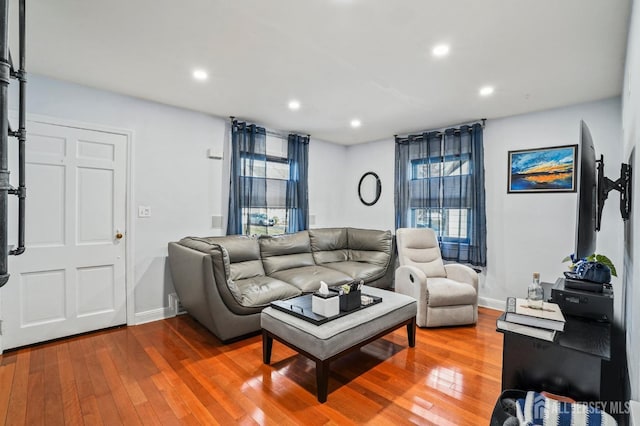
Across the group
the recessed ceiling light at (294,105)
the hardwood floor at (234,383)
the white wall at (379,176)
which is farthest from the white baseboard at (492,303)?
the recessed ceiling light at (294,105)

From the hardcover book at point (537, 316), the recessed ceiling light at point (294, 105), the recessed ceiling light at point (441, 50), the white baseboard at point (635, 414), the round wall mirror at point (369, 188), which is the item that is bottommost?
the white baseboard at point (635, 414)

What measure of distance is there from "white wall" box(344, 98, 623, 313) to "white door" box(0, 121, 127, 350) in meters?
4.21

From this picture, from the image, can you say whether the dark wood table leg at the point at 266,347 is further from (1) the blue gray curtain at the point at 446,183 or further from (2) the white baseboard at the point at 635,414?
(1) the blue gray curtain at the point at 446,183

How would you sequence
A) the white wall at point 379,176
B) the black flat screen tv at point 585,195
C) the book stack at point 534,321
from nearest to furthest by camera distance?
the book stack at point 534,321 < the black flat screen tv at point 585,195 < the white wall at point 379,176

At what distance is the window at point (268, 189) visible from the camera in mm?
4051

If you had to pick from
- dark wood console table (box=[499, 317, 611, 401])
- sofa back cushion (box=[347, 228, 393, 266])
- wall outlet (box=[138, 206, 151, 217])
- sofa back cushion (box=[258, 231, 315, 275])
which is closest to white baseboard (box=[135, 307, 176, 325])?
wall outlet (box=[138, 206, 151, 217])

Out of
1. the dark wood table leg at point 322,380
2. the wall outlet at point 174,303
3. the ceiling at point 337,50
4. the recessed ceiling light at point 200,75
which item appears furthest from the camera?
the wall outlet at point 174,303

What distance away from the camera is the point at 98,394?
2051 millimetres

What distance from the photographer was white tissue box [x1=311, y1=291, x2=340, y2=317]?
2219 mm

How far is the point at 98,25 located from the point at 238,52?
0.87 meters

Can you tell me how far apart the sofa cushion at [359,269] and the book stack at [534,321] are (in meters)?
2.34

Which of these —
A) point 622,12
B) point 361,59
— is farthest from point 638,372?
point 361,59

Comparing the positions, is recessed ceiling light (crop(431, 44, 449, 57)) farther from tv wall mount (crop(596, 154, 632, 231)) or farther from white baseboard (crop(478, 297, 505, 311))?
white baseboard (crop(478, 297, 505, 311))

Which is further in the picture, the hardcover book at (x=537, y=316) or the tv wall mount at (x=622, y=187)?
the tv wall mount at (x=622, y=187)
